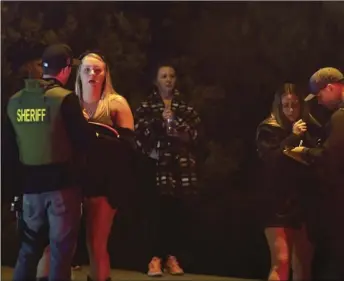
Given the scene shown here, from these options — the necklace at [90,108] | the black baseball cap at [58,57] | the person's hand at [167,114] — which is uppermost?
the black baseball cap at [58,57]

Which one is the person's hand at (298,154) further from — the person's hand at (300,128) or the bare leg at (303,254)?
the bare leg at (303,254)

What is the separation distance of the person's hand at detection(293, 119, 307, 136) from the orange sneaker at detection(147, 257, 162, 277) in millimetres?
613

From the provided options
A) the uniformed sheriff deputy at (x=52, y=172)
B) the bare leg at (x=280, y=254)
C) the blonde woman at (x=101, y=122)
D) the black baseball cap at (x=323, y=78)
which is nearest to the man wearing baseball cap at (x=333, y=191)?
the black baseball cap at (x=323, y=78)

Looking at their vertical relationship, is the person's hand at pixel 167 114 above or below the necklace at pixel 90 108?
below

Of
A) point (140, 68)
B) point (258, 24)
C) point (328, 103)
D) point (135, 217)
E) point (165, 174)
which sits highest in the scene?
point (258, 24)

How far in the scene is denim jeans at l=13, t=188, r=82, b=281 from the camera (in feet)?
5.75

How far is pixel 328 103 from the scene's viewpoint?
1.75 meters

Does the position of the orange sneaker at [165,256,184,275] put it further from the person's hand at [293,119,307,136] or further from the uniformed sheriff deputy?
the person's hand at [293,119,307,136]

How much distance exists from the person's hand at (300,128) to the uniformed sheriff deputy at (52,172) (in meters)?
0.66

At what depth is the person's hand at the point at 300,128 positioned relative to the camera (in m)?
1.75

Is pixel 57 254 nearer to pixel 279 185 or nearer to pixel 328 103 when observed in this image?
pixel 279 185

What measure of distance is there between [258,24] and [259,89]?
0.21 metres

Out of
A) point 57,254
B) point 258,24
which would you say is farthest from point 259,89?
point 57,254

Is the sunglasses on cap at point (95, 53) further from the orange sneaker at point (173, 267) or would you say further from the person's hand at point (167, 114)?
the orange sneaker at point (173, 267)
